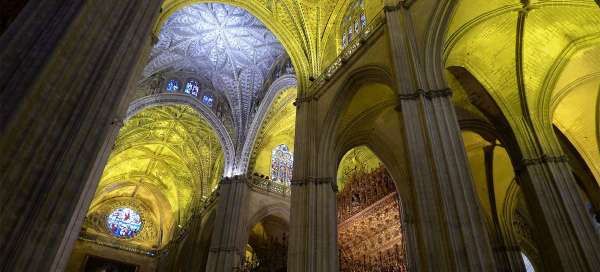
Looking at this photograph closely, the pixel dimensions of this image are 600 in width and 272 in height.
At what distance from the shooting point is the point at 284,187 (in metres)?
16.8

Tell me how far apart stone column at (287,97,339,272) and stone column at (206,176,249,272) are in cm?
456

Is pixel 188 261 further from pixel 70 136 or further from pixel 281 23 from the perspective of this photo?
pixel 70 136

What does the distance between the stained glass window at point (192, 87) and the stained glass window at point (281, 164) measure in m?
4.56

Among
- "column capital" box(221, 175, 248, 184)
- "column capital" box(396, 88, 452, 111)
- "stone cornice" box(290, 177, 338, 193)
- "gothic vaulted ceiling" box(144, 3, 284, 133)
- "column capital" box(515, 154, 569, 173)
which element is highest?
"gothic vaulted ceiling" box(144, 3, 284, 133)

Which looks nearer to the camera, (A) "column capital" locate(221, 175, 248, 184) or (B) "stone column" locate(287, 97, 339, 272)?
(B) "stone column" locate(287, 97, 339, 272)

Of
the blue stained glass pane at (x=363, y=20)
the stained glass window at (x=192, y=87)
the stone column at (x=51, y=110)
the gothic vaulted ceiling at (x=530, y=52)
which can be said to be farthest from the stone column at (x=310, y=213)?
the stained glass window at (x=192, y=87)

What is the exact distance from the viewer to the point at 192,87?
16984 mm

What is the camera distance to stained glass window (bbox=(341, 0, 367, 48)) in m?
11.3

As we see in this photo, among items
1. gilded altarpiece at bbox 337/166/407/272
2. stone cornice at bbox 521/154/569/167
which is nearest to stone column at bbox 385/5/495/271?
stone cornice at bbox 521/154/569/167

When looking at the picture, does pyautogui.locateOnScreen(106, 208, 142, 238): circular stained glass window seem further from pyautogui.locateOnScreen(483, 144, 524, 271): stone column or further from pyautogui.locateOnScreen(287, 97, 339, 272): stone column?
pyautogui.locateOnScreen(483, 144, 524, 271): stone column

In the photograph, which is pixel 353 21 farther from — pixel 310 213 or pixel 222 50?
pixel 222 50

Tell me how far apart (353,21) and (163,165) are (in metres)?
15.1

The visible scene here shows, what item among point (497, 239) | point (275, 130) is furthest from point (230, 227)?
point (497, 239)

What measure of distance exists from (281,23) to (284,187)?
294 inches
